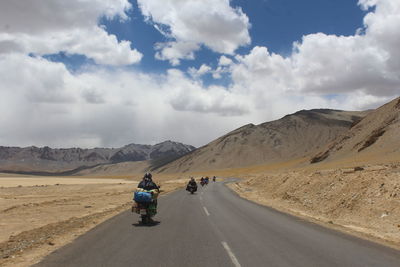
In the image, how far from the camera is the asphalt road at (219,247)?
916cm

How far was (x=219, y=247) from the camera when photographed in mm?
10805

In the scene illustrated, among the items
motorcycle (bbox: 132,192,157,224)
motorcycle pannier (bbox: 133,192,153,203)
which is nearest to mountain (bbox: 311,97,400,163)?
motorcycle (bbox: 132,192,157,224)

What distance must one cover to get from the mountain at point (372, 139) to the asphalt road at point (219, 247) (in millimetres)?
68116

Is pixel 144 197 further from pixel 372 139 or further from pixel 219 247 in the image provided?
pixel 372 139

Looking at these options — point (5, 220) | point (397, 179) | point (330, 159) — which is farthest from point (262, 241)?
point (330, 159)

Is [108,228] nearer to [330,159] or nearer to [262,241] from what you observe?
[262,241]

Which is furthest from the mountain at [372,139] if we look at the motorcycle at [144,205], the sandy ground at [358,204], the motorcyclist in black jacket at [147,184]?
the motorcycle at [144,205]

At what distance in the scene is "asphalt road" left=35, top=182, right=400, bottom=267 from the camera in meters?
9.16

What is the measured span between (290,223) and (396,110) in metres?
96.6

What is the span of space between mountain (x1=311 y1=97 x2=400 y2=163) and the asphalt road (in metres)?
68.1

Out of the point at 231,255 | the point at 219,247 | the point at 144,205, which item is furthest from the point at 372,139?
the point at 231,255

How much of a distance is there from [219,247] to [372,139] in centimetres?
9229

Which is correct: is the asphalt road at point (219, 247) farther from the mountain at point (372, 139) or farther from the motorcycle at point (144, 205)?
the mountain at point (372, 139)

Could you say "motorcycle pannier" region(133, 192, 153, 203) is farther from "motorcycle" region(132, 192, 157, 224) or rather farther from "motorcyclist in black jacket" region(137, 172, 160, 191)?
"motorcyclist in black jacket" region(137, 172, 160, 191)
